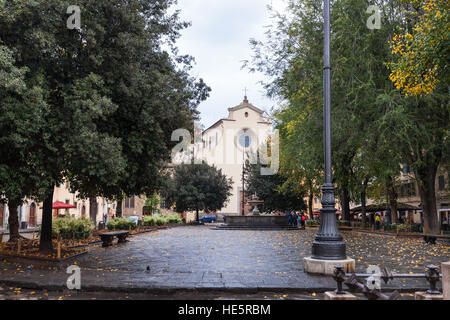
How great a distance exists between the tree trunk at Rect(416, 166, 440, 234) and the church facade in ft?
136

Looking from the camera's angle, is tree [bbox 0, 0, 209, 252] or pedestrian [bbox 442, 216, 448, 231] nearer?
tree [bbox 0, 0, 209, 252]

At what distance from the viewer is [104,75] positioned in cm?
1091

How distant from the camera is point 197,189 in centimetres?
4678

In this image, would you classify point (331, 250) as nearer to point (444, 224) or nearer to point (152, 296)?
point (152, 296)

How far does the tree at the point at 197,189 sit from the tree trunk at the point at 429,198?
28.4 metres

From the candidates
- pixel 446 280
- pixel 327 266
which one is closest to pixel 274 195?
pixel 327 266

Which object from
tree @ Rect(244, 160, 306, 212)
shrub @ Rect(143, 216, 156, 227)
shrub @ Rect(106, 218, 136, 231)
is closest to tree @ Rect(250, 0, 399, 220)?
shrub @ Rect(106, 218, 136, 231)

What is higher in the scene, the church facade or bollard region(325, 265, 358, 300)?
the church facade

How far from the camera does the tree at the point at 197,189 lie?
45.9 metres

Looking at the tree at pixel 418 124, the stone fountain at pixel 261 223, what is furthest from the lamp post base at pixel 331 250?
the stone fountain at pixel 261 223

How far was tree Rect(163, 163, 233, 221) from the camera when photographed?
151 ft

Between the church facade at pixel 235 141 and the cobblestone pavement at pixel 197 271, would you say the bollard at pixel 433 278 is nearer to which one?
the cobblestone pavement at pixel 197 271

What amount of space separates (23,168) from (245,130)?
186 ft

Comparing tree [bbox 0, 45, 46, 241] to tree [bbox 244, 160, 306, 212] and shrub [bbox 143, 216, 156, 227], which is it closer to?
shrub [bbox 143, 216, 156, 227]
